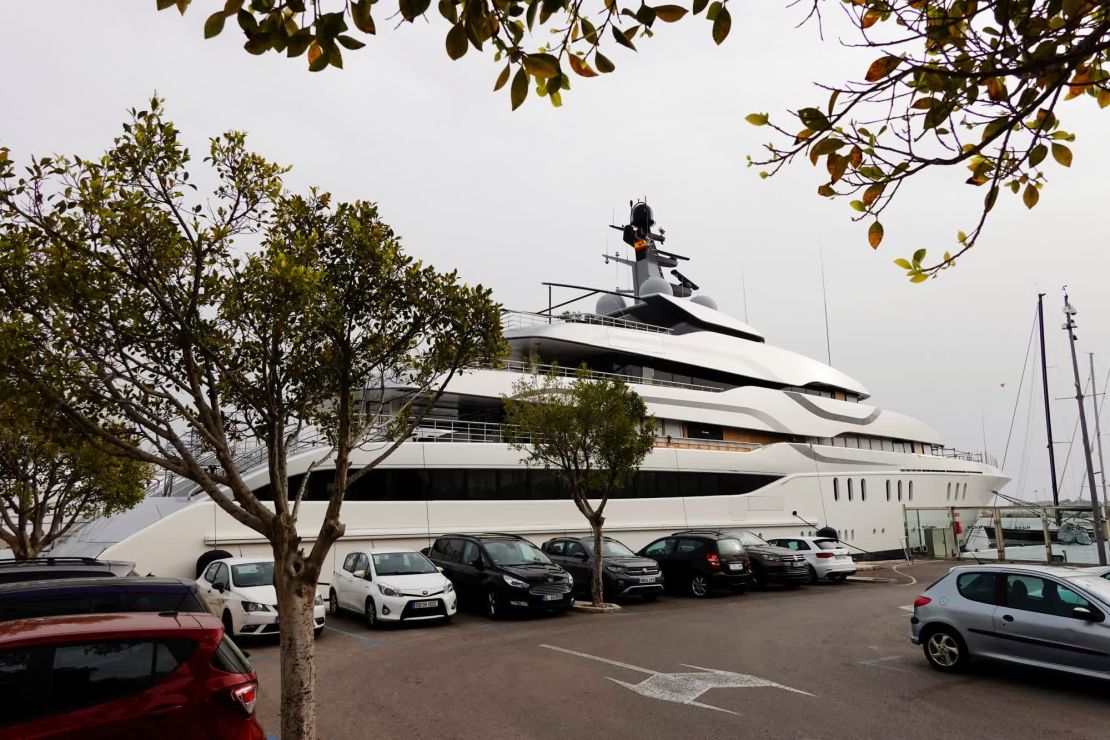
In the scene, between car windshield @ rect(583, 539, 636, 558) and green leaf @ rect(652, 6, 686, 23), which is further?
car windshield @ rect(583, 539, 636, 558)

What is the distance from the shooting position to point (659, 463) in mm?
25781

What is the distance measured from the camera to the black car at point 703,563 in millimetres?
18062

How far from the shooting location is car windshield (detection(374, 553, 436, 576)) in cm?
1423

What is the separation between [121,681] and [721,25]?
177 inches

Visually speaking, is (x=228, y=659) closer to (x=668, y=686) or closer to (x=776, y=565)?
(x=668, y=686)

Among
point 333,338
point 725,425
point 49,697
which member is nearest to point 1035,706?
point 333,338

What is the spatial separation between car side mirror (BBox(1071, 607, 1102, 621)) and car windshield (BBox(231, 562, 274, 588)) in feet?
38.9

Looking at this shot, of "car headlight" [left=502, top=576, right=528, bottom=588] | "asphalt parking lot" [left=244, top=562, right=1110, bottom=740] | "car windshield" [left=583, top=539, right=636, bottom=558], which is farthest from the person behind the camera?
"car windshield" [left=583, top=539, right=636, bottom=558]

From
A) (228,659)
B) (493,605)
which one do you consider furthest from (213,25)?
(493,605)

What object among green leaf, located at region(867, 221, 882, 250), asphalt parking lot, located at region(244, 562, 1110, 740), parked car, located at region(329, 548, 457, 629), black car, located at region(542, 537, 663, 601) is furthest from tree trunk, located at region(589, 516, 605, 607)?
green leaf, located at region(867, 221, 882, 250)

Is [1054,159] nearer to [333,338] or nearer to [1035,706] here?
[333,338]

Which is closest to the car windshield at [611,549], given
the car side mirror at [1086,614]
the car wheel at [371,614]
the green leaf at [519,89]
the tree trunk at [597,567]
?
the tree trunk at [597,567]

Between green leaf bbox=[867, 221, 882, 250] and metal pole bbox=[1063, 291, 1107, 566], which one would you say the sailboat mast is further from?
green leaf bbox=[867, 221, 882, 250]

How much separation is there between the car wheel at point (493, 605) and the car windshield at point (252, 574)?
13.7 feet
